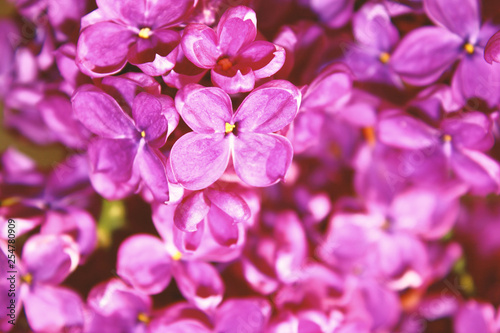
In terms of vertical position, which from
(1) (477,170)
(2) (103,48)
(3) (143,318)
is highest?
(2) (103,48)

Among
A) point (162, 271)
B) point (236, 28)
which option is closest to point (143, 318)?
point (162, 271)

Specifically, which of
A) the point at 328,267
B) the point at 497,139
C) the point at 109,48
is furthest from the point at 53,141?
the point at 497,139

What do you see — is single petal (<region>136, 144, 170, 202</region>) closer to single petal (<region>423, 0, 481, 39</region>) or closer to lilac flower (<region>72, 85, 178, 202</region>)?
lilac flower (<region>72, 85, 178, 202</region>)

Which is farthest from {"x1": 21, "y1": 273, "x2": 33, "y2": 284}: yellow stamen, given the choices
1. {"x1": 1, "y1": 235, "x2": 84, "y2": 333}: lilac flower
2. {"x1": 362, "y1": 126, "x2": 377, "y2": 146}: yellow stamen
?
{"x1": 362, "y1": 126, "x2": 377, "y2": 146}: yellow stamen

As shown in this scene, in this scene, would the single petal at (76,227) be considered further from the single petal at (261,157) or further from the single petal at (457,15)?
the single petal at (457,15)

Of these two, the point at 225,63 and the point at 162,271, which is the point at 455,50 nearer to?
the point at 225,63

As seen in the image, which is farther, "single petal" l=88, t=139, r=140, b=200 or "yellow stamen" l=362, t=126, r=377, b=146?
"yellow stamen" l=362, t=126, r=377, b=146

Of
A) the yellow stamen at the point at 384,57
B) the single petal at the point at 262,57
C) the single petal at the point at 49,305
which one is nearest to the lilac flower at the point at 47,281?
the single petal at the point at 49,305

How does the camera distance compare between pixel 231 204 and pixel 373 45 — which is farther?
pixel 373 45
